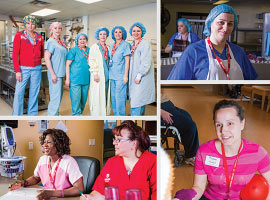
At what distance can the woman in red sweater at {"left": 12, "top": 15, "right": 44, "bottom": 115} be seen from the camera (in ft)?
7.51

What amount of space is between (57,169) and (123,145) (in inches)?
19.8

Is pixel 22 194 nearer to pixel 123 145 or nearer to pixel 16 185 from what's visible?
pixel 16 185

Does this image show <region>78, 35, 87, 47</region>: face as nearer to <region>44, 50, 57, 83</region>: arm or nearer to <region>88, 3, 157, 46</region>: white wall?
<region>88, 3, 157, 46</region>: white wall

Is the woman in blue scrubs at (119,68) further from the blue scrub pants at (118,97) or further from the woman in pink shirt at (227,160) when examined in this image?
the woman in pink shirt at (227,160)

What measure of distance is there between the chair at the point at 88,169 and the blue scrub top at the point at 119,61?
0.60 meters

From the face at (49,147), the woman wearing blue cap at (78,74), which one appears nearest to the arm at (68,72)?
the woman wearing blue cap at (78,74)

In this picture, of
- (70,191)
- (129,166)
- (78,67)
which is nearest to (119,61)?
(78,67)

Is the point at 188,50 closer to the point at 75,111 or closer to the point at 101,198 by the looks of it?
the point at 75,111

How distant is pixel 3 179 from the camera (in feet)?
7.89

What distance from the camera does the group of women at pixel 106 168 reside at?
7.65 feet

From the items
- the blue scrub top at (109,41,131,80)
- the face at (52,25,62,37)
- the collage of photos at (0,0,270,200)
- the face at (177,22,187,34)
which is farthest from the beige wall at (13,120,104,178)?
the face at (177,22,187,34)

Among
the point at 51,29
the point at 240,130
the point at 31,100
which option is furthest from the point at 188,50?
the point at 31,100

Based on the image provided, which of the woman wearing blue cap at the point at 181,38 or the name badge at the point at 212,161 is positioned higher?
the woman wearing blue cap at the point at 181,38

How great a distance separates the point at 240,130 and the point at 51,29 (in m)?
1.45
